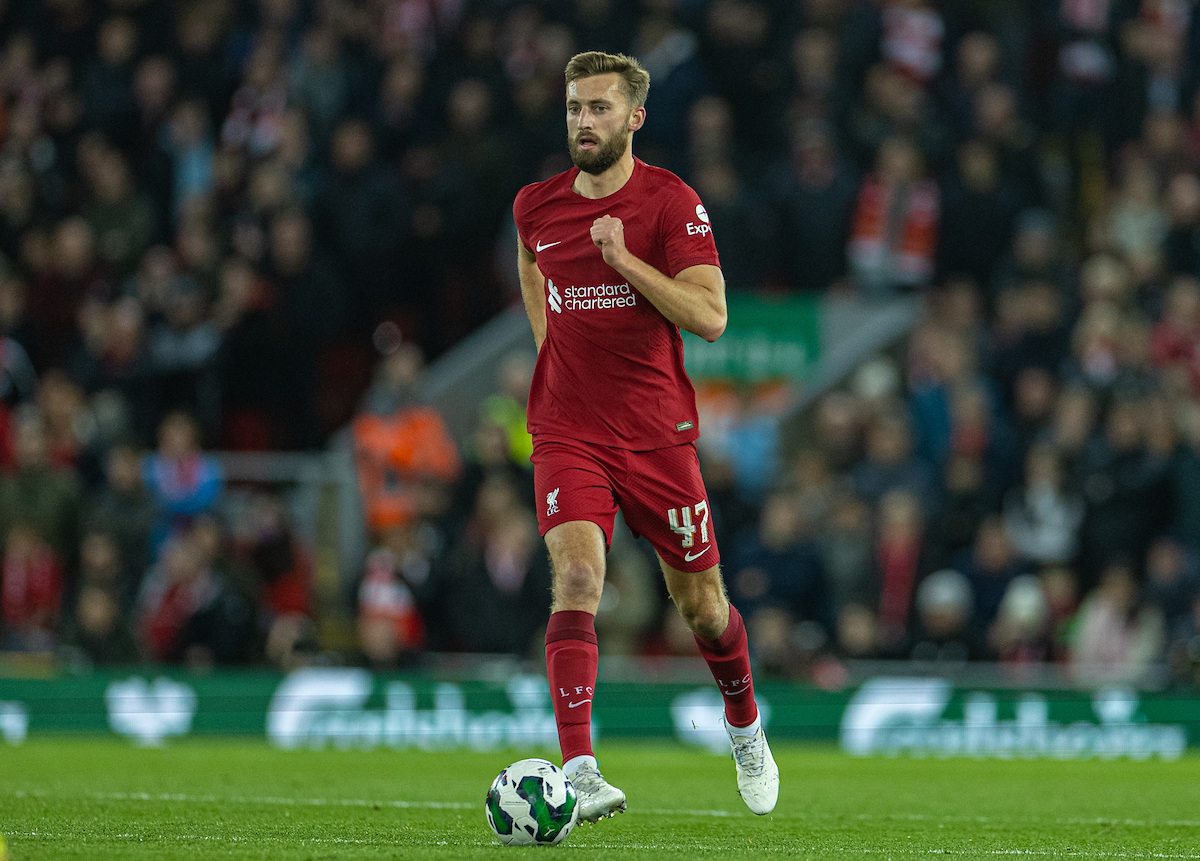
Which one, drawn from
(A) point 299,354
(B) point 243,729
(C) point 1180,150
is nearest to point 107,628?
(B) point 243,729

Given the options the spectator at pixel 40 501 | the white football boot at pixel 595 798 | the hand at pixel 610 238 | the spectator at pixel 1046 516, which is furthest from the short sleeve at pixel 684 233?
the spectator at pixel 40 501

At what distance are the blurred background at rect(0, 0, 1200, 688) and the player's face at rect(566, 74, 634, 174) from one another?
7.43 m

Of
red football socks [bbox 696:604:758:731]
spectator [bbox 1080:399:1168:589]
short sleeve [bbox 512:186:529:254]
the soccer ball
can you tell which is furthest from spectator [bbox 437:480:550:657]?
the soccer ball

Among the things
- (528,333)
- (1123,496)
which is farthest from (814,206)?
(1123,496)

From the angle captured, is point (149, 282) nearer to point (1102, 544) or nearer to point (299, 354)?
point (299, 354)

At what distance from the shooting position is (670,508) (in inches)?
273

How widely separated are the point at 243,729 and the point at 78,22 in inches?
357

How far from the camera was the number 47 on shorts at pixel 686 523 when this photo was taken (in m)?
6.93

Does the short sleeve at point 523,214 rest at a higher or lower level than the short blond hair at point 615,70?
lower

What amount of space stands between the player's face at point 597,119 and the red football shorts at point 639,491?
106cm

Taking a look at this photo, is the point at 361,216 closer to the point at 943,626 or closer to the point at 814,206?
the point at 814,206

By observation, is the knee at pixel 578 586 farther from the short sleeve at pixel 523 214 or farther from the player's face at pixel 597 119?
the player's face at pixel 597 119

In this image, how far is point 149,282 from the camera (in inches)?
643

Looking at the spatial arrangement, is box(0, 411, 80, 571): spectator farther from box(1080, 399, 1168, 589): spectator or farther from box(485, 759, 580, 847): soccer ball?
box(485, 759, 580, 847): soccer ball
